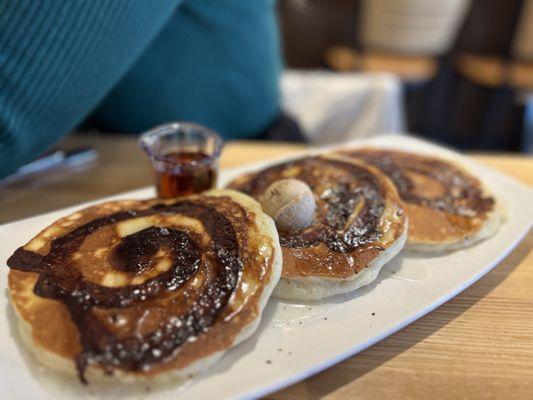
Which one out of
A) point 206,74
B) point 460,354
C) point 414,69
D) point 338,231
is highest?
point 206,74

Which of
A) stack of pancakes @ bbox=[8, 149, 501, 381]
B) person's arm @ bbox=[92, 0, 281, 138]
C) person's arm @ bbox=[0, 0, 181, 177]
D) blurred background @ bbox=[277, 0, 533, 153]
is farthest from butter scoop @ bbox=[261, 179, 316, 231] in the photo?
blurred background @ bbox=[277, 0, 533, 153]

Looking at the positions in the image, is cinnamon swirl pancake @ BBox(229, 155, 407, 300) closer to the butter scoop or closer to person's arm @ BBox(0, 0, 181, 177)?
the butter scoop

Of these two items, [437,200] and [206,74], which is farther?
[206,74]

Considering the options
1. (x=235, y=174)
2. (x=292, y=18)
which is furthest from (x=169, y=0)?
(x=292, y=18)

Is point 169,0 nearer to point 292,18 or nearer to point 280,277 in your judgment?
point 280,277

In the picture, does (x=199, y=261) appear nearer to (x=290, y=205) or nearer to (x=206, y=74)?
(x=290, y=205)

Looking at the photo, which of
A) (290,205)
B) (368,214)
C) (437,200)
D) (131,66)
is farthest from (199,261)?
(131,66)

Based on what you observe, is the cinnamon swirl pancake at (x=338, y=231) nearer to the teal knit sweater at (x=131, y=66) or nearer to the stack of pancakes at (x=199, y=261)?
the stack of pancakes at (x=199, y=261)

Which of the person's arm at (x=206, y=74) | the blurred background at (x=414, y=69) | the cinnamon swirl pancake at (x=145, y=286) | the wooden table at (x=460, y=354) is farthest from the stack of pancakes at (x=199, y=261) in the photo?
the blurred background at (x=414, y=69)
